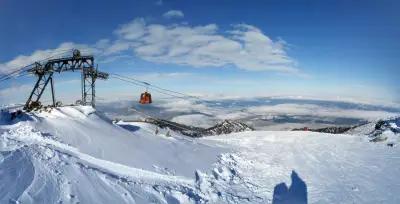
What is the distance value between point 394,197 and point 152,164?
12.5 m

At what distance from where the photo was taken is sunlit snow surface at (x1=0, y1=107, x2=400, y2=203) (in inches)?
569

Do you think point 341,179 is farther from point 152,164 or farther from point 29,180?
point 29,180

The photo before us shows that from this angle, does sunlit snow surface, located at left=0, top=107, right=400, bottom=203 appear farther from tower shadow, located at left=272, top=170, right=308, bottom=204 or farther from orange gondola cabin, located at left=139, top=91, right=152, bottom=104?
orange gondola cabin, located at left=139, top=91, right=152, bottom=104

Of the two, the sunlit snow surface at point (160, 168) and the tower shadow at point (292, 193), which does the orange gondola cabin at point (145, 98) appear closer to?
the sunlit snow surface at point (160, 168)

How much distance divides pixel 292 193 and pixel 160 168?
23.3 ft

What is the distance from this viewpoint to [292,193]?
18.8m

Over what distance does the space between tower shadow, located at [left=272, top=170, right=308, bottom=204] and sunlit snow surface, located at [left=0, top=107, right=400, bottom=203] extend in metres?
0.05

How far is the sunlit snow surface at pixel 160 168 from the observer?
569 inches

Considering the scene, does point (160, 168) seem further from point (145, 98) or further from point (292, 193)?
point (145, 98)

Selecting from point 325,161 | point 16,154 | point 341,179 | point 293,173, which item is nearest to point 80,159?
point 16,154

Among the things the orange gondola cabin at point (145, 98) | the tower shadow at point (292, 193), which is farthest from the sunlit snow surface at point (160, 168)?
the orange gondola cabin at point (145, 98)

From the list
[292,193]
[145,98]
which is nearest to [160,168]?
[292,193]

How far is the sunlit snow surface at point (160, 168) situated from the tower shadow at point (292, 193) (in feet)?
0.17

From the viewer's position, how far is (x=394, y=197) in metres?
18.0
